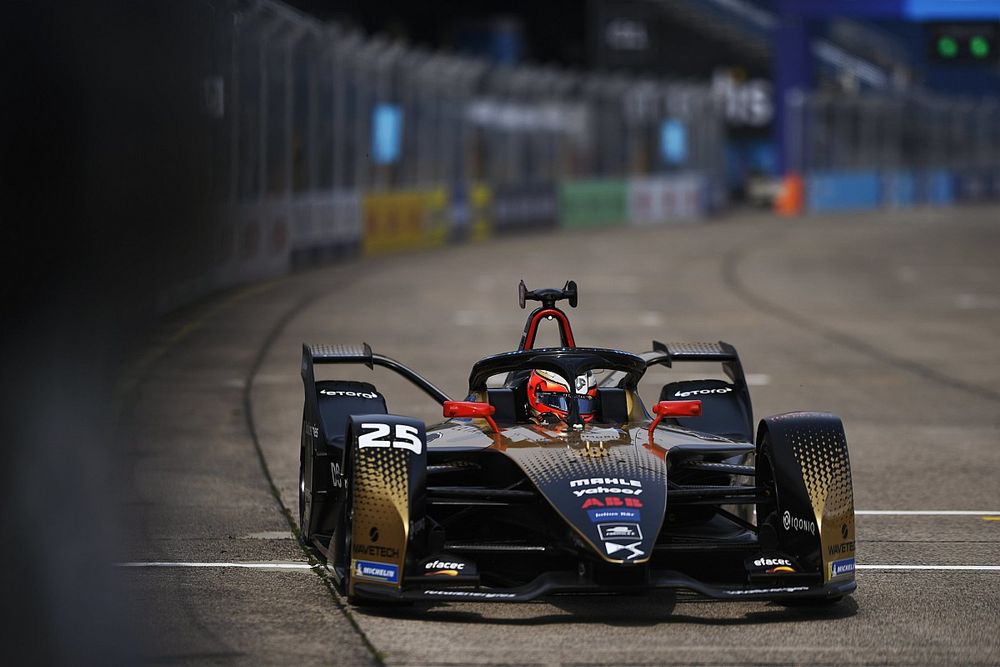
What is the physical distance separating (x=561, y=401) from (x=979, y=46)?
34.3m

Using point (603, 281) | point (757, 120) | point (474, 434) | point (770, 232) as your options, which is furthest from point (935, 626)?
point (757, 120)

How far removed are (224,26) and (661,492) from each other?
14786 millimetres

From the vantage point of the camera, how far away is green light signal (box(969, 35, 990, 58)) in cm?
4097

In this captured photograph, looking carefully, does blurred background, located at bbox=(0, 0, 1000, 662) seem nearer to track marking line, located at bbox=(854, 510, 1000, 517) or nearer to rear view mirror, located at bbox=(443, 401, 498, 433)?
rear view mirror, located at bbox=(443, 401, 498, 433)

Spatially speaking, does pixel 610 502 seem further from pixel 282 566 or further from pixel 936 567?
pixel 936 567

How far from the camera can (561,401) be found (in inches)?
346

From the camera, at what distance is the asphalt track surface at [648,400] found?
7.14m

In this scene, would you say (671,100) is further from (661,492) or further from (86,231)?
(661,492)

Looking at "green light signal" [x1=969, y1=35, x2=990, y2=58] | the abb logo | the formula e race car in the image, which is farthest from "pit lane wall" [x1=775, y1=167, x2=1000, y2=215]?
the abb logo

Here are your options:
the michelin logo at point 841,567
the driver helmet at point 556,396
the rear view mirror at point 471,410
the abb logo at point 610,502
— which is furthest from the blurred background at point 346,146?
the michelin logo at point 841,567

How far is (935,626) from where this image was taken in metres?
7.46

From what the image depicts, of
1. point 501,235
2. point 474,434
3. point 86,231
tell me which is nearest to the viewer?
point 474,434

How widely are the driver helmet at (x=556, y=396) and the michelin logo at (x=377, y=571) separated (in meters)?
1.56

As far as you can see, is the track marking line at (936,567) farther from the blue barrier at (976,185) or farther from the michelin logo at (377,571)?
the blue barrier at (976,185)
